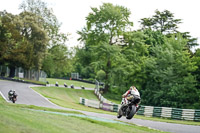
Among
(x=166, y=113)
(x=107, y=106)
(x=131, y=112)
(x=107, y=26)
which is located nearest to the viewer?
(x=131, y=112)

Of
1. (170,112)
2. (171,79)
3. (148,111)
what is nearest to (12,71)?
(171,79)

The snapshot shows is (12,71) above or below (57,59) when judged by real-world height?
below

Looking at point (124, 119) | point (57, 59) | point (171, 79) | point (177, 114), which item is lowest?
point (177, 114)

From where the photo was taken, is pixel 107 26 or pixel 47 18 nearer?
pixel 107 26

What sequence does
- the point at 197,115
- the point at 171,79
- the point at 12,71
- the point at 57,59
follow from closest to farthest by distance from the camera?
the point at 197,115 < the point at 171,79 < the point at 12,71 < the point at 57,59

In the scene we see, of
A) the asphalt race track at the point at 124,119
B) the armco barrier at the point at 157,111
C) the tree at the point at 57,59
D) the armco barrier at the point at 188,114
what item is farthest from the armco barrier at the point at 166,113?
the tree at the point at 57,59

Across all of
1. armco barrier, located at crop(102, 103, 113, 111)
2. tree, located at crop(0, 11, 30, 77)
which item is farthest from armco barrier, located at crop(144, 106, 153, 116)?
tree, located at crop(0, 11, 30, 77)

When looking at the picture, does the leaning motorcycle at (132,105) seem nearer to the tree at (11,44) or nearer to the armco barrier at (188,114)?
the armco barrier at (188,114)

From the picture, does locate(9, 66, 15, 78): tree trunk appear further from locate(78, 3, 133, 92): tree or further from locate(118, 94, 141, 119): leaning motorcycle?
locate(118, 94, 141, 119): leaning motorcycle

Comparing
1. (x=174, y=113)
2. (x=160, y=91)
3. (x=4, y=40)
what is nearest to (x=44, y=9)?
(x=4, y=40)

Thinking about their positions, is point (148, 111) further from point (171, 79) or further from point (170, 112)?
point (171, 79)

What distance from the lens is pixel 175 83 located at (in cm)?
4950

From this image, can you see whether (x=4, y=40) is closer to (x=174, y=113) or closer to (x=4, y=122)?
(x=174, y=113)

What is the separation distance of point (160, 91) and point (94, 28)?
18513 mm
